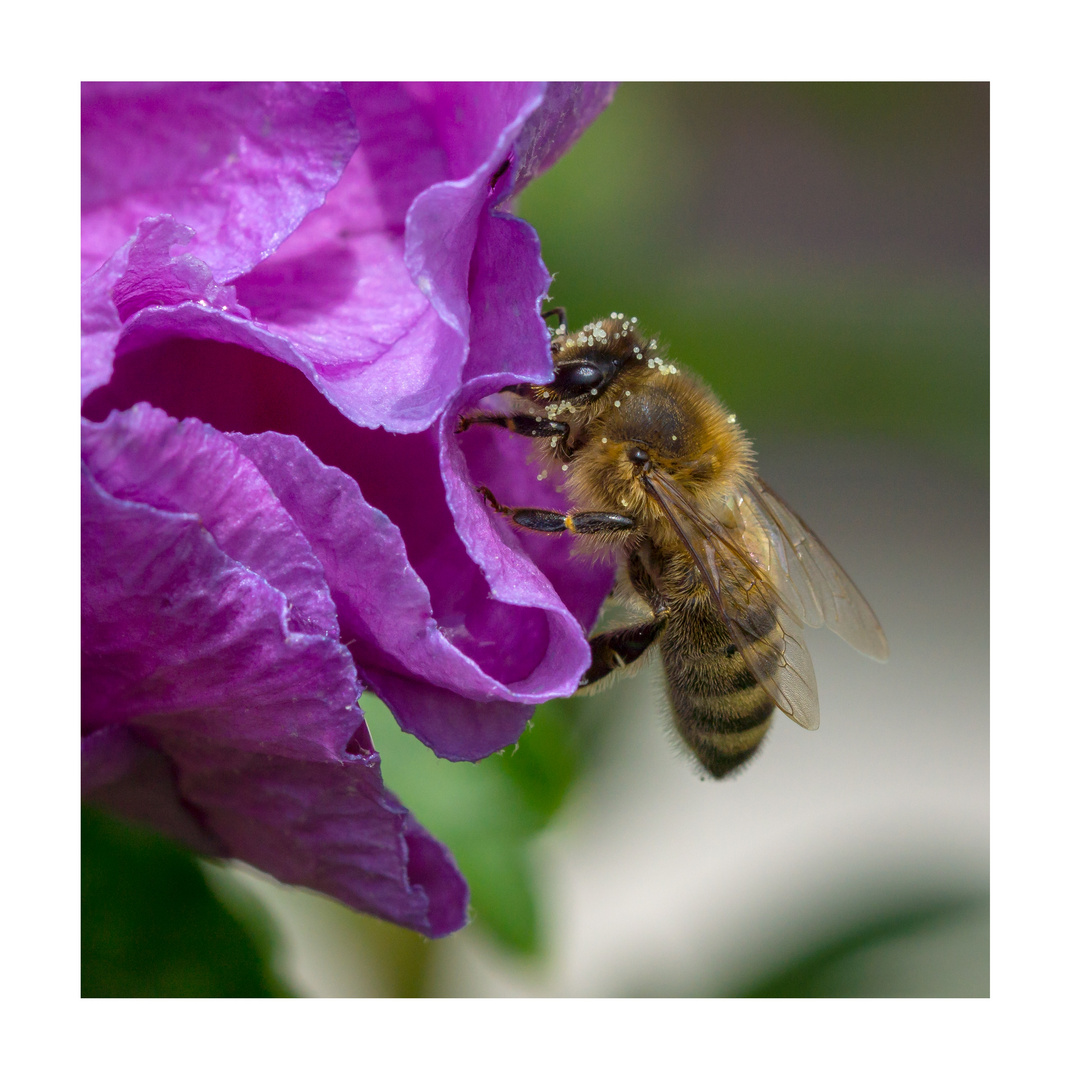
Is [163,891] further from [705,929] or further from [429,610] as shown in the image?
[705,929]

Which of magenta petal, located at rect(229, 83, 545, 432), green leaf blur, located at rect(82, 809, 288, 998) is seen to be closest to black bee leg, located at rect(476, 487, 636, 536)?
magenta petal, located at rect(229, 83, 545, 432)

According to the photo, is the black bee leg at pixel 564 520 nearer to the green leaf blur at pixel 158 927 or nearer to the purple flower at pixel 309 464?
the purple flower at pixel 309 464

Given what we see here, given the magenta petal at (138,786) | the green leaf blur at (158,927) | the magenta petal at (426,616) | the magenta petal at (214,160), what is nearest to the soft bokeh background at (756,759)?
the green leaf blur at (158,927)

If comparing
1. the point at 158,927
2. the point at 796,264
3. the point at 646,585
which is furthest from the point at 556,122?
the point at 796,264

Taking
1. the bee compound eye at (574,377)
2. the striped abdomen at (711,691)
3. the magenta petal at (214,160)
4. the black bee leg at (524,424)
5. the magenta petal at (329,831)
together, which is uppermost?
the magenta petal at (214,160)

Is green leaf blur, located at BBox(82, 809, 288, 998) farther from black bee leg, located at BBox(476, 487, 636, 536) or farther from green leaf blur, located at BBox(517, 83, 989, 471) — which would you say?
green leaf blur, located at BBox(517, 83, 989, 471)

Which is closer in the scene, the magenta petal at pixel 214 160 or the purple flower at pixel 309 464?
the purple flower at pixel 309 464

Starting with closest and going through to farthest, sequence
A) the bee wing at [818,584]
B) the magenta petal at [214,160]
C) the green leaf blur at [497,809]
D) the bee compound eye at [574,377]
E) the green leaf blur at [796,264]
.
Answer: the magenta petal at [214,160] → the bee compound eye at [574,377] → the bee wing at [818,584] → the green leaf blur at [497,809] → the green leaf blur at [796,264]
